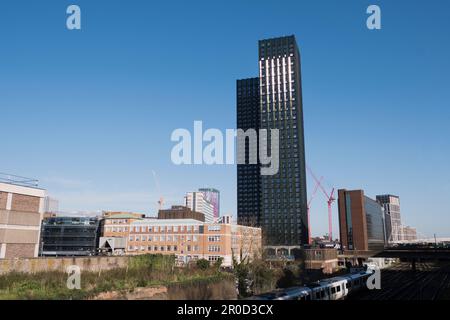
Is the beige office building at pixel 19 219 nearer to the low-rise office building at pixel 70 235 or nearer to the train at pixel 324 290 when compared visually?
the train at pixel 324 290

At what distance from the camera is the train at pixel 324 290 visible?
34531mm

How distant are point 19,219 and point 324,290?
3906 centimetres

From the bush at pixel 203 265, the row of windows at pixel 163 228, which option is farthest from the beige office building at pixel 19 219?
the row of windows at pixel 163 228

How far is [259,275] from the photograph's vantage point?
67.4 meters

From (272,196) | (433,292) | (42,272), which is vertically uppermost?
(272,196)

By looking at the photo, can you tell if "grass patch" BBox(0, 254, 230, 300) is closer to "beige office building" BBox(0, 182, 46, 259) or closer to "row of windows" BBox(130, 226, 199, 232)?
"beige office building" BBox(0, 182, 46, 259)

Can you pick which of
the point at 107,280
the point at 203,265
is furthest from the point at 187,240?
the point at 107,280
